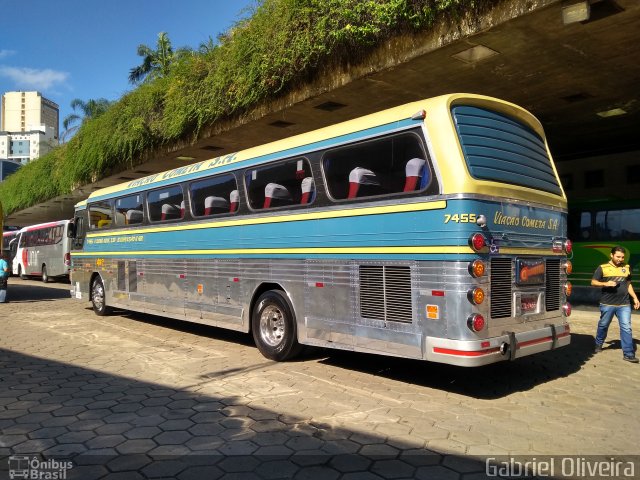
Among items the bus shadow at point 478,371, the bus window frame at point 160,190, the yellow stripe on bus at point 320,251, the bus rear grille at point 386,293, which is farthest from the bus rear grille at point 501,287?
the bus window frame at point 160,190

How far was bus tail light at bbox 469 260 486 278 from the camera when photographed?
4859mm

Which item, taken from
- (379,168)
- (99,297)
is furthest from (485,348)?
(99,297)

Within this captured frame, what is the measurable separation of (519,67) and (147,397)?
8303mm

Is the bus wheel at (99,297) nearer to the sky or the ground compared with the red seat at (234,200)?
nearer to the ground

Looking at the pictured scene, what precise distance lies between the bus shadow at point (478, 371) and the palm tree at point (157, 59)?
11294 millimetres

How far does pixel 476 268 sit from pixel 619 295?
3593mm

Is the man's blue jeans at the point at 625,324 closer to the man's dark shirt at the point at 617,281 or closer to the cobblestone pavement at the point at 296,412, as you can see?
the man's dark shirt at the point at 617,281

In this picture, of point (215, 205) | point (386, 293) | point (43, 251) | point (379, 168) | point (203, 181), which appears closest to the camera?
point (386, 293)

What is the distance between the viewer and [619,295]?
7098 millimetres

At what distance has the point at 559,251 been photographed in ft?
20.3

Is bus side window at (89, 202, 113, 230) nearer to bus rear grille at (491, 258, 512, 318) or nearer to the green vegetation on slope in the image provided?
the green vegetation on slope

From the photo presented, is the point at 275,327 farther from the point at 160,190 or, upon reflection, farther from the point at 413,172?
the point at 160,190

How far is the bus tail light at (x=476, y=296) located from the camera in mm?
4844

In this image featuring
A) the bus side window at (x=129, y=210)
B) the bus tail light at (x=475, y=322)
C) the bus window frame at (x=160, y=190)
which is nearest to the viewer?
the bus tail light at (x=475, y=322)
